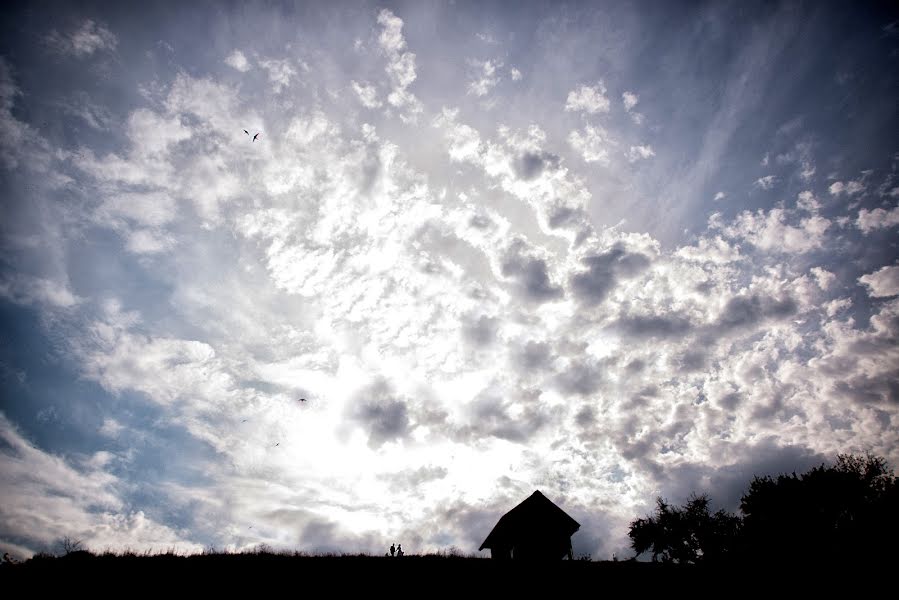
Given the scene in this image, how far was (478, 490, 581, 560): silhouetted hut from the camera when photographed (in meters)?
25.0

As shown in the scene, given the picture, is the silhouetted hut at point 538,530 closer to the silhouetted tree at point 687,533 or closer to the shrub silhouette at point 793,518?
the shrub silhouette at point 793,518

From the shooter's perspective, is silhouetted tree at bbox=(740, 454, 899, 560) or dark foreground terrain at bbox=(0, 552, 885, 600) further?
silhouetted tree at bbox=(740, 454, 899, 560)

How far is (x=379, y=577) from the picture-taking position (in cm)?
1616

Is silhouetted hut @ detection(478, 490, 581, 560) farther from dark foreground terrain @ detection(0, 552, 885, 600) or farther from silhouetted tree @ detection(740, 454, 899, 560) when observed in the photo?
silhouetted tree @ detection(740, 454, 899, 560)

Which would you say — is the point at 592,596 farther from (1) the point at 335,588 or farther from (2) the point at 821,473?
(2) the point at 821,473

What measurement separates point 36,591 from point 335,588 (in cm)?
1041

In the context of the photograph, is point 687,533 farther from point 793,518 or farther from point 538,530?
point 538,530

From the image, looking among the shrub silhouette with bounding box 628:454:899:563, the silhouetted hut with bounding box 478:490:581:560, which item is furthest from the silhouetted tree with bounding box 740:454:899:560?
the silhouetted hut with bounding box 478:490:581:560

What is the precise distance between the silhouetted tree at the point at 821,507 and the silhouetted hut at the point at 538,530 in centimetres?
2444

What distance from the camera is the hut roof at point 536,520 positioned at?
999 inches

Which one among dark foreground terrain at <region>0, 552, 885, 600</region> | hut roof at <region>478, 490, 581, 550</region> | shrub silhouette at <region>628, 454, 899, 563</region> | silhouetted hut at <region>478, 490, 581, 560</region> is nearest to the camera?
dark foreground terrain at <region>0, 552, 885, 600</region>

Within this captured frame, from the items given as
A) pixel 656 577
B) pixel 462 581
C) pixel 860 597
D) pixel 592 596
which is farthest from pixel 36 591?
pixel 860 597

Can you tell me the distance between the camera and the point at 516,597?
47.7 feet

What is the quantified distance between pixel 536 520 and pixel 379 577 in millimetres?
13345
